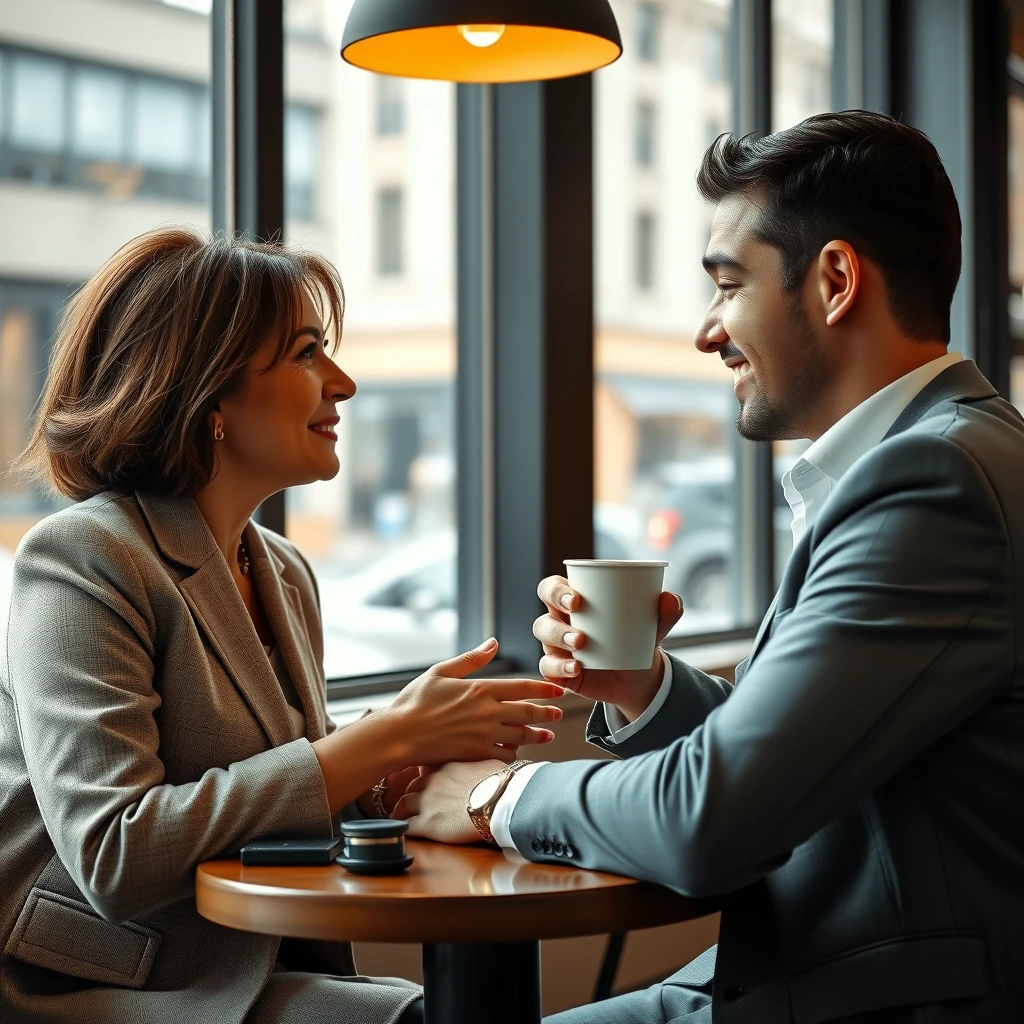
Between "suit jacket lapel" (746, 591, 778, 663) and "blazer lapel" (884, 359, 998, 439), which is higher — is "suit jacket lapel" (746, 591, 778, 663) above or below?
below

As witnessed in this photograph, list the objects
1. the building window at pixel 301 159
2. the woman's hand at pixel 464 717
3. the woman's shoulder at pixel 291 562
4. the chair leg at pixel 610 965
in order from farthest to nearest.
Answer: the building window at pixel 301 159 → the chair leg at pixel 610 965 → the woman's shoulder at pixel 291 562 → the woman's hand at pixel 464 717

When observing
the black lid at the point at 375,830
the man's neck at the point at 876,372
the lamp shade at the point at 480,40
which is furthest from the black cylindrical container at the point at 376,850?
the lamp shade at the point at 480,40

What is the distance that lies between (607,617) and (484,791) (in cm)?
25

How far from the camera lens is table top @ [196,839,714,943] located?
1251 mm

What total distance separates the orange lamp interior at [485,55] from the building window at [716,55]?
2.84 m

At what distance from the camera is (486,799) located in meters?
1.49

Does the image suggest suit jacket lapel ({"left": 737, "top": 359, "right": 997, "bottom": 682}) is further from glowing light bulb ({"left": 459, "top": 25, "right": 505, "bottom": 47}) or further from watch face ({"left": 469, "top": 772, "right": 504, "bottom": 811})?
glowing light bulb ({"left": 459, "top": 25, "right": 505, "bottom": 47})

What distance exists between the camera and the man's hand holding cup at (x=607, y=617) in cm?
154

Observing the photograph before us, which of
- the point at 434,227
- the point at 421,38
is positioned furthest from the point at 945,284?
the point at 434,227

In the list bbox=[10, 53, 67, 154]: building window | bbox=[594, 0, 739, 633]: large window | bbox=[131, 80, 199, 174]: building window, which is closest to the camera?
bbox=[10, 53, 67, 154]: building window

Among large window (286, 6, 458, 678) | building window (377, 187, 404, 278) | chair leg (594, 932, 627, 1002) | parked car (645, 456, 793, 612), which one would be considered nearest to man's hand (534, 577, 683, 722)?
chair leg (594, 932, 627, 1002)

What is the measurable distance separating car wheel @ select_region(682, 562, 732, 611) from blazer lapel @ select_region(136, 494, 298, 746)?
2857mm

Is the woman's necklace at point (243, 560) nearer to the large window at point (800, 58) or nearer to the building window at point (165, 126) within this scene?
the building window at point (165, 126)

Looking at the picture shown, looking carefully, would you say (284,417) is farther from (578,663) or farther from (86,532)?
(578,663)
